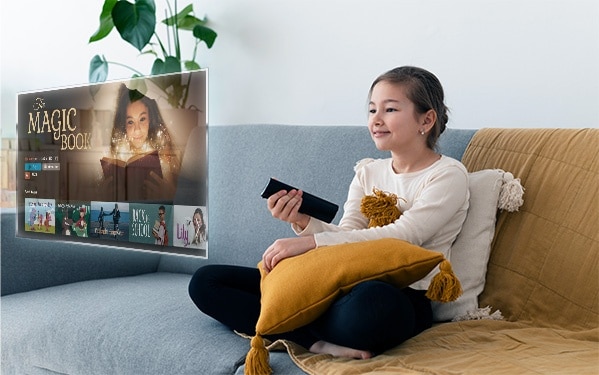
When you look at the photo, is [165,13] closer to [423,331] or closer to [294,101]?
[294,101]

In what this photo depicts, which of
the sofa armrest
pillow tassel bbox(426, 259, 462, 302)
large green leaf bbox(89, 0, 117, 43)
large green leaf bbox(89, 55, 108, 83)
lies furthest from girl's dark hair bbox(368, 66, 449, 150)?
large green leaf bbox(89, 55, 108, 83)

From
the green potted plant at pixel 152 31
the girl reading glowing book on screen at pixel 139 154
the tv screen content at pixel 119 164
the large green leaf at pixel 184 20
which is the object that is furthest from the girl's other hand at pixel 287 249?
the large green leaf at pixel 184 20

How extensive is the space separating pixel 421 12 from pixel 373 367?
4.53 feet

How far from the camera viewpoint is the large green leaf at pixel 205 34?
10.3 ft

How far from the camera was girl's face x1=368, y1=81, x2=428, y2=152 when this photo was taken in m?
1.91

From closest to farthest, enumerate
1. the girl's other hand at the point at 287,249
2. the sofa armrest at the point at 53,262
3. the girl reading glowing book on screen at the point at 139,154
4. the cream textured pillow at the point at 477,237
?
1. the girl's other hand at the point at 287,249
2. the cream textured pillow at the point at 477,237
3. the girl reading glowing book on screen at the point at 139,154
4. the sofa armrest at the point at 53,262

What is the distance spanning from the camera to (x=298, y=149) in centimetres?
239

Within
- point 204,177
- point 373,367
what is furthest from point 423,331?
point 204,177

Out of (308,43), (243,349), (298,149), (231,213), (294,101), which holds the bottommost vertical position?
(243,349)

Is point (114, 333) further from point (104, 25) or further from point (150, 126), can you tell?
point (104, 25)

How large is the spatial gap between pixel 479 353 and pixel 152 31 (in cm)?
199

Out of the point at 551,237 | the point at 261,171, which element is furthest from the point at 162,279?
the point at 551,237

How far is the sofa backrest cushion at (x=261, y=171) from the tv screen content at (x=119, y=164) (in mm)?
139

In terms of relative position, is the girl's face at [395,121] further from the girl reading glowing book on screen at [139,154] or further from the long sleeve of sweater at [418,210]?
the girl reading glowing book on screen at [139,154]
